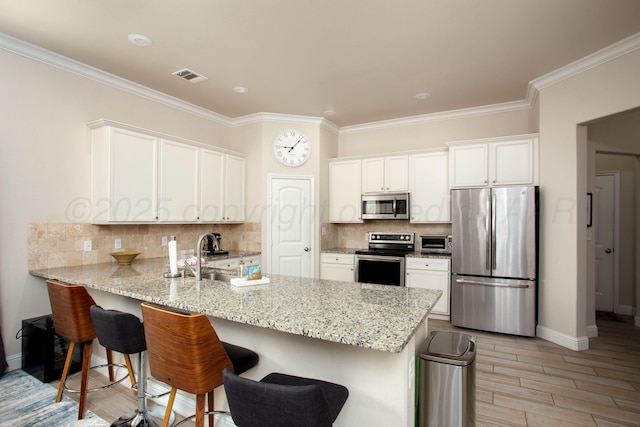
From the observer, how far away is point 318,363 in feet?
5.44

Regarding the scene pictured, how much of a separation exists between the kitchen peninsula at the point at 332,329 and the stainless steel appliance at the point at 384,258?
2.27m

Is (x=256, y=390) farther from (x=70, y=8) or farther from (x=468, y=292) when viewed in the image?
(x=468, y=292)

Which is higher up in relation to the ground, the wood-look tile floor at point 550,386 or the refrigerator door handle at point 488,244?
the refrigerator door handle at point 488,244

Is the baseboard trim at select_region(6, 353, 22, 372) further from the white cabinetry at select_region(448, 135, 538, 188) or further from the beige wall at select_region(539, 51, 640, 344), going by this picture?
the beige wall at select_region(539, 51, 640, 344)

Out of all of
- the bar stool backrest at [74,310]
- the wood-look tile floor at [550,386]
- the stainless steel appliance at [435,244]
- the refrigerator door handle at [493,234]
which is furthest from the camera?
the stainless steel appliance at [435,244]

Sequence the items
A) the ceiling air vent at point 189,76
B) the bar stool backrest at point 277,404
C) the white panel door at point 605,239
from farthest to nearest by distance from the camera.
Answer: the white panel door at point 605,239 → the ceiling air vent at point 189,76 → the bar stool backrest at point 277,404

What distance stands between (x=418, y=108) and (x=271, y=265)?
3.04 m

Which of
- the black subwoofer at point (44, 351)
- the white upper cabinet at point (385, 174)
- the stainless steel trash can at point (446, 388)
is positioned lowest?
the black subwoofer at point (44, 351)

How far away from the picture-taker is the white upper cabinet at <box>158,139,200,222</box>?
12.5ft

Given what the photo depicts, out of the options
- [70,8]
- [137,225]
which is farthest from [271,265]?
[70,8]

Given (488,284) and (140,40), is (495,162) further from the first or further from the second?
(140,40)

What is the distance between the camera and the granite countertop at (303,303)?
133cm

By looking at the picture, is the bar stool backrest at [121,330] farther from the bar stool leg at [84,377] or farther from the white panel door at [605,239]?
the white panel door at [605,239]

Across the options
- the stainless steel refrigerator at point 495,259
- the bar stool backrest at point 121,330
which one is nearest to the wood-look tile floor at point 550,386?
the stainless steel refrigerator at point 495,259
